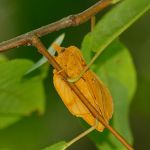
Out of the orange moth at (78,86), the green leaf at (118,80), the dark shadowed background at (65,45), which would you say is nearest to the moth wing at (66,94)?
the orange moth at (78,86)

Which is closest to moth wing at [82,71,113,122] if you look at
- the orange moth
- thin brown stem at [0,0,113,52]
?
the orange moth

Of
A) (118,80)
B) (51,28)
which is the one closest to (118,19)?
(51,28)

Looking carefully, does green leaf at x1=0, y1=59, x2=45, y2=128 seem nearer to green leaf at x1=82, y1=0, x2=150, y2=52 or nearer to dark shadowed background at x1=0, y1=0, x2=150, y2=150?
green leaf at x1=82, y1=0, x2=150, y2=52

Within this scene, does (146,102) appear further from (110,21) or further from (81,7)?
(110,21)

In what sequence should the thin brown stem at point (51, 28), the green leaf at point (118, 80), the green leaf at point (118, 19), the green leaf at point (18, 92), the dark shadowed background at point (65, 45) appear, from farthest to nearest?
the dark shadowed background at point (65, 45), the green leaf at point (118, 80), the green leaf at point (18, 92), the thin brown stem at point (51, 28), the green leaf at point (118, 19)

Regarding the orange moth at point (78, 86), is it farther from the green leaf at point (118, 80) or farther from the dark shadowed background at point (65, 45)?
the dark shadowed background at point (65, 45)

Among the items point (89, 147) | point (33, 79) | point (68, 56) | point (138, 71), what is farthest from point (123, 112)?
point (89, 147)
